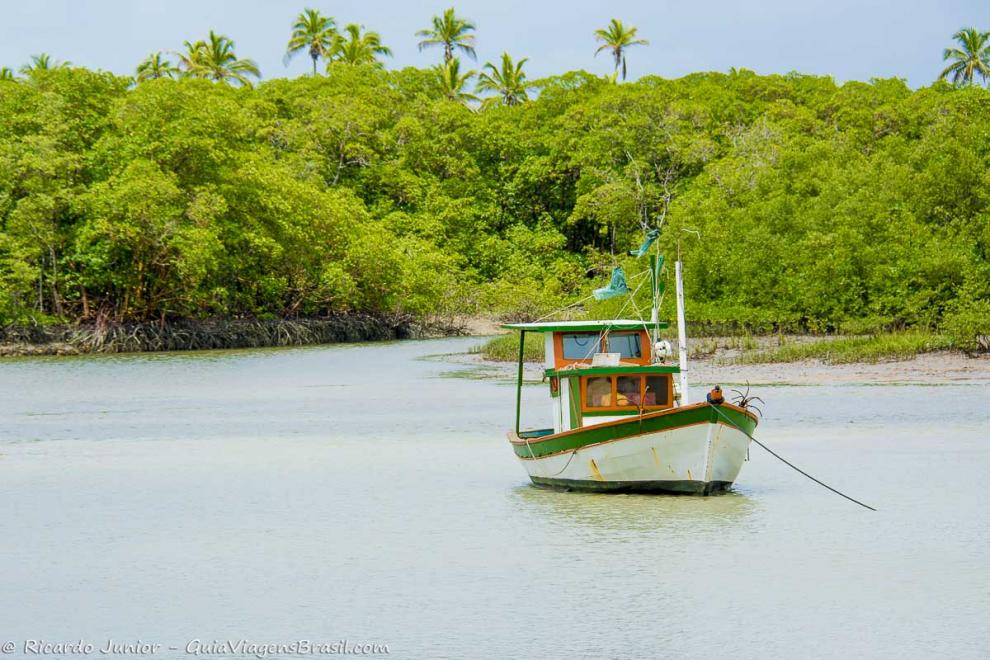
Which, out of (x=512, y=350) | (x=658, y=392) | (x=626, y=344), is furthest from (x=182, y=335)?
(x=658, y=392)

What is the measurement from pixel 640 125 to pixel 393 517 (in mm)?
73405

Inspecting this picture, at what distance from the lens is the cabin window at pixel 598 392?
63.9 ft

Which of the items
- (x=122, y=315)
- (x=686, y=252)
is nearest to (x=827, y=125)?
(x=686, y=252)

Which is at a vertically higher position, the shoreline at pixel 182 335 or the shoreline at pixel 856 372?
the shoreline at pixel 182 335

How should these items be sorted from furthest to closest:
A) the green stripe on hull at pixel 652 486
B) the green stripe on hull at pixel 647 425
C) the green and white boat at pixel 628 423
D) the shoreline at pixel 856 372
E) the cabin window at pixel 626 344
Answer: the shoreline at pixel 856 372
the cabin window at pixel 626 344
the green stripe on hull at pixel 652 486
the green and white boat at pixel 628 423
the green stripe on hull at pixel 647 425

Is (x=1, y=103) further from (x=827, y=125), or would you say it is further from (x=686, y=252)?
(x=827, y=125)

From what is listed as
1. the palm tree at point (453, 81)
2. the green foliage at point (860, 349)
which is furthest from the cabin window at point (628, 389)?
the palm tree at point (453, 81)

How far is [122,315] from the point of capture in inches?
2370

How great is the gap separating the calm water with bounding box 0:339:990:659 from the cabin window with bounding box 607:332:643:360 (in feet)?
8.28

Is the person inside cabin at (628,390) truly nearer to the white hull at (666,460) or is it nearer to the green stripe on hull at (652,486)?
the white hull at (666,460)

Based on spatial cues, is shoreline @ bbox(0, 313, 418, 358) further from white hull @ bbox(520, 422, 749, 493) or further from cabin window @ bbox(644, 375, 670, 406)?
cabin window @ bbox(644, 375, 670, 406)

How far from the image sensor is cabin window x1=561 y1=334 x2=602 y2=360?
20.8 metres

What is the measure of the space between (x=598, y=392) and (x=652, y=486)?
1.67 m

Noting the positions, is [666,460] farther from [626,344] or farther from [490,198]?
[490,198]
